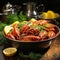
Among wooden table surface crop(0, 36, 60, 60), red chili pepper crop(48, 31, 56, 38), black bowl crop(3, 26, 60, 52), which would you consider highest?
red chili pepper crop(48, 31, 56, 38)

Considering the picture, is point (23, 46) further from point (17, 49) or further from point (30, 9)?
point (30, 9)

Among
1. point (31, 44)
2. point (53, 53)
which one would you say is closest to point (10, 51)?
point (31, 44)

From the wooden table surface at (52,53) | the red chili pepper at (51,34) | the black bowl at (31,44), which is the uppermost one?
the red chili pepper at (51,34)

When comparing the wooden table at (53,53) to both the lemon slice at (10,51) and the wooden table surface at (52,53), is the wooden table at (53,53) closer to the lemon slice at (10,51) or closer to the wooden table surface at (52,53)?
the wooden table surface at (52,53)

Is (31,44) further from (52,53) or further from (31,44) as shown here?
(52,53)

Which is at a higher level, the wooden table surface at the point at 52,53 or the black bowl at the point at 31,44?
the black bowl at the point at 31,44

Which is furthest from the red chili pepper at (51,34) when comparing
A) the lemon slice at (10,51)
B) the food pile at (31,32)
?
the lemon slice at (10,51)

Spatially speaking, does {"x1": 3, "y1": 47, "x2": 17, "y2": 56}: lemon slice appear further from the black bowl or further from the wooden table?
the wooden table

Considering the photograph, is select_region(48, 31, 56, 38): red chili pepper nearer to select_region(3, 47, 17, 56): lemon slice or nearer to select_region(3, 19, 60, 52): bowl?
select_region(3, 19, 60, 52): bowl

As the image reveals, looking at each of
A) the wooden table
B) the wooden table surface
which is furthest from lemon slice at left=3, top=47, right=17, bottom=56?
the wooden table

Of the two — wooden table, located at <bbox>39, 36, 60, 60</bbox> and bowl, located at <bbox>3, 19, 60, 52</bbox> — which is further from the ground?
bowl, located at <bbox>3, 19, 60, 52</bbox>

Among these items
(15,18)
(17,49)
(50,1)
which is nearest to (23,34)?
(17,49)

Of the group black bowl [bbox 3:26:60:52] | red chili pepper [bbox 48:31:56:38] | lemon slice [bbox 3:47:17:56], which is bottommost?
lemon slice [bbox 3:47:17:56]
